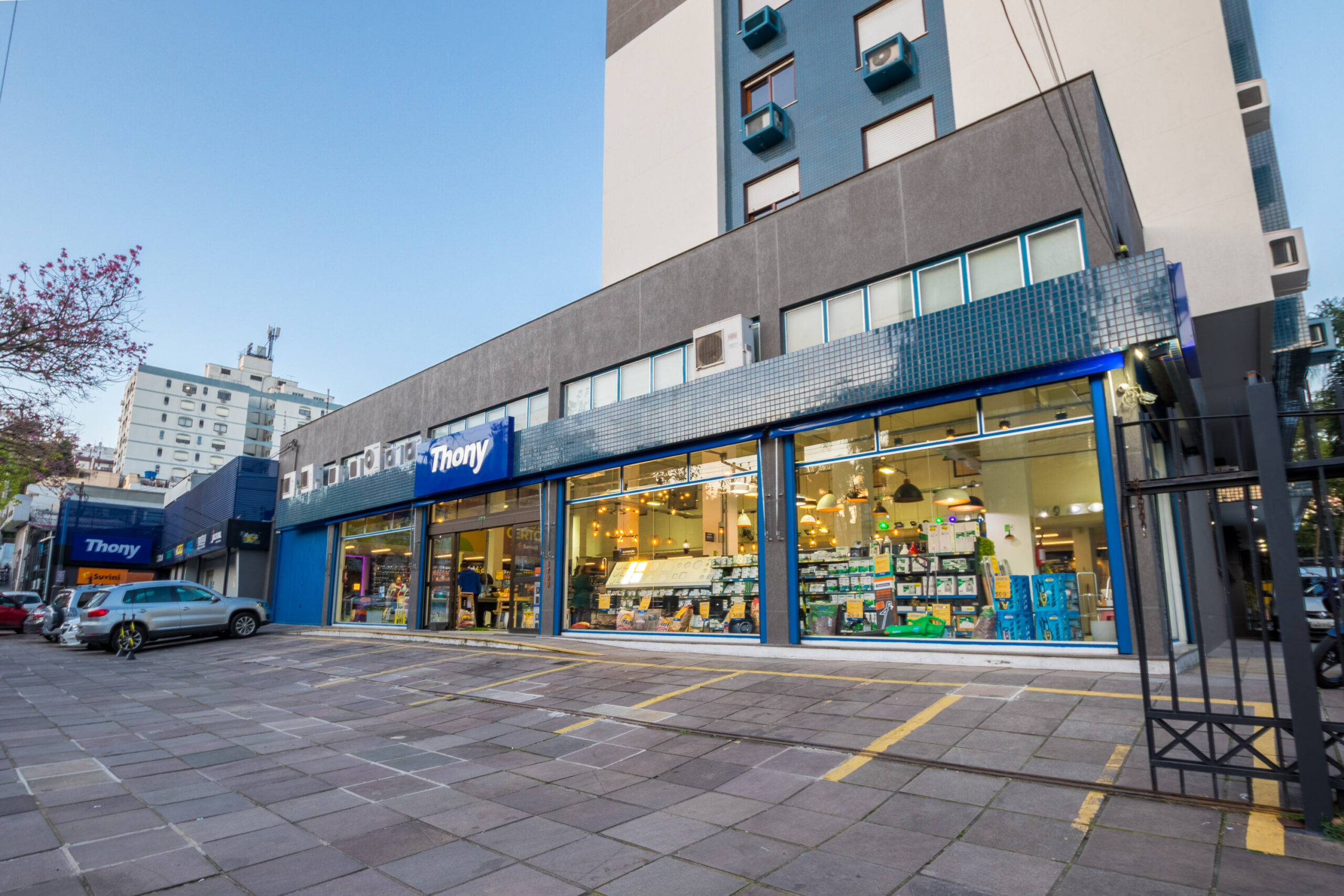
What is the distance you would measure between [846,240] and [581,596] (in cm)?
855

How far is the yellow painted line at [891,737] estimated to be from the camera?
5137 millimetres

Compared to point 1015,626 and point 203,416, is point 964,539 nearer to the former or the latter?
point 1015,626

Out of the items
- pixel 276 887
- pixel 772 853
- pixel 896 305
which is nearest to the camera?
pixel 276 887

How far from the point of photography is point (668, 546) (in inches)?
529

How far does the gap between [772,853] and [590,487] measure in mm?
11420

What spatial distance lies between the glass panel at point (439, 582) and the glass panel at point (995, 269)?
1399 cm

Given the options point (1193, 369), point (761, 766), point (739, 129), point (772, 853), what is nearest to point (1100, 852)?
point (772, 853)

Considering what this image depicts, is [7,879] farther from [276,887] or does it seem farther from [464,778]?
[464,778]

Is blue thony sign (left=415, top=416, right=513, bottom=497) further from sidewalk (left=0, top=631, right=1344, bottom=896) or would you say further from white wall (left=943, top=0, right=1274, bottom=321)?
white wall (left=943, top=0, right=1274, bottom=321)

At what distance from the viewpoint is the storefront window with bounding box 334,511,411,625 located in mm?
20312

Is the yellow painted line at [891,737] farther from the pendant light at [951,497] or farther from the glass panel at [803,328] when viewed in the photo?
the glass panel at [803,328]

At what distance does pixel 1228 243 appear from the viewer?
12656mm

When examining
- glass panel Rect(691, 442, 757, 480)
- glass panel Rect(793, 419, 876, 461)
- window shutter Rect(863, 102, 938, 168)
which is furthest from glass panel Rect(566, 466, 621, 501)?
window shutter Rect(863, 102, 938, 168)

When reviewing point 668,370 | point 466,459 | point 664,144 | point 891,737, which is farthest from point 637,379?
point 891,737
